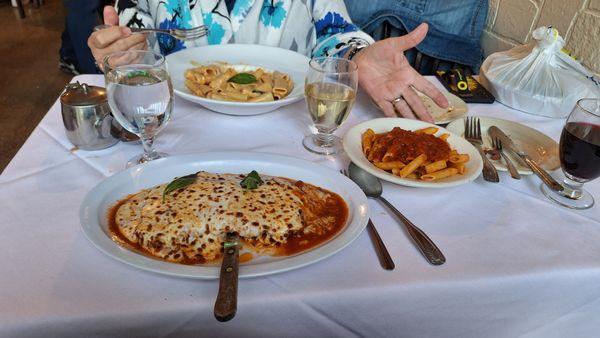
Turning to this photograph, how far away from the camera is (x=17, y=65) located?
3486mm

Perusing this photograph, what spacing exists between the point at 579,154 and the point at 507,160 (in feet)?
0.48

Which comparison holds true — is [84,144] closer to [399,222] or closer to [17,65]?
[399,222]

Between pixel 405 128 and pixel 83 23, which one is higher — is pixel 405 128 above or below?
above

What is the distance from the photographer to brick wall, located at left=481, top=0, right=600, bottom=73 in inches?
56.2

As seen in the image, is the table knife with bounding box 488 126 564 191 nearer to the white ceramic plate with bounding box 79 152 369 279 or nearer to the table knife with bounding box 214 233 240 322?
the white ceramic plate with bounding box 79 152 369 279

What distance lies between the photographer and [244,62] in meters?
1.23

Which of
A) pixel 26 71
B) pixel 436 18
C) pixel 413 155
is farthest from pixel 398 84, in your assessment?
pixel 26 71

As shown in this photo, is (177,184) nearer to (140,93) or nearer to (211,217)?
(211,217)

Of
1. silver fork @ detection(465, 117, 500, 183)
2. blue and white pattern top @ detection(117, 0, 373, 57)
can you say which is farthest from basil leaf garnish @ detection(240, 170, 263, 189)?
blue and white pattern top @ detection(117, 0, 373, 57)

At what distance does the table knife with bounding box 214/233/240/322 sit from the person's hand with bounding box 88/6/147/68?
67 cm

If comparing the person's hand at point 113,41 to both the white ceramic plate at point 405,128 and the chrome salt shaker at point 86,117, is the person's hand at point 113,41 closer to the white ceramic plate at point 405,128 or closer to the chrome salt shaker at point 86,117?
the chrome salt shaker at point 86,117

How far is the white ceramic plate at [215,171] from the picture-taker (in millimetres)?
546

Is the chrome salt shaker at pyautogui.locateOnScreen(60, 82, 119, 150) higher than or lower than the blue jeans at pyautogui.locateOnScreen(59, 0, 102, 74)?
higher

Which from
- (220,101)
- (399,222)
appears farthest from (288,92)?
(399,222)
